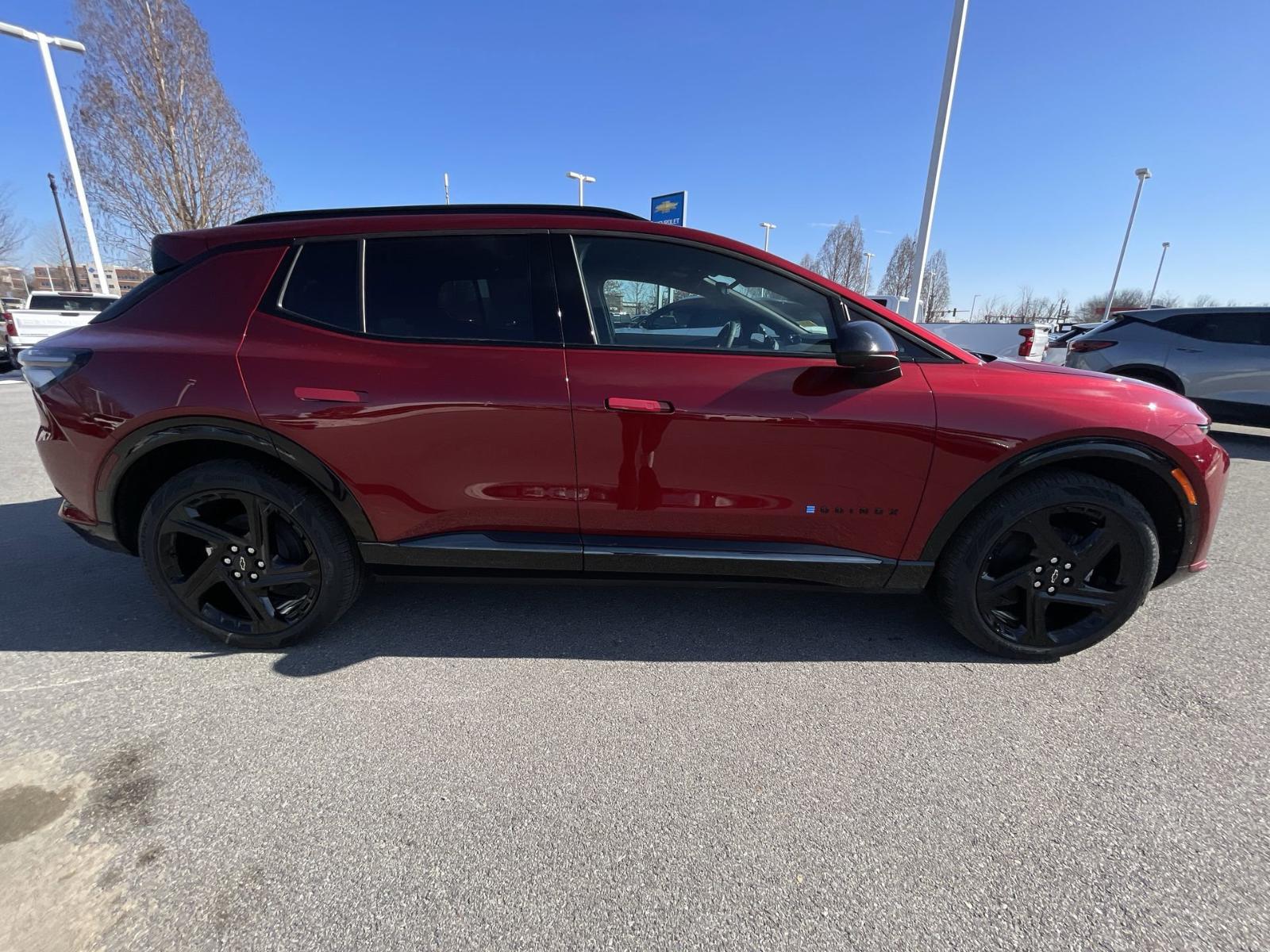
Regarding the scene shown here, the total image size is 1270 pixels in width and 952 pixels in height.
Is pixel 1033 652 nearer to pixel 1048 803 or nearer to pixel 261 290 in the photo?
pixel 1048 803

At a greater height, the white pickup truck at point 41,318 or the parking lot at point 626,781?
the white pickup truck at point 41,318

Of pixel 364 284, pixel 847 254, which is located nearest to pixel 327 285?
pixel 364 284

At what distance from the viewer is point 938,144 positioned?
32.8 ft

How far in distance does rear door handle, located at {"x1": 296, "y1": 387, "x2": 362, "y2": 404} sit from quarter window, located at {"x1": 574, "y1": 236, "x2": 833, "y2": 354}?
990 mm

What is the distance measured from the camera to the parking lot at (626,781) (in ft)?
4.78

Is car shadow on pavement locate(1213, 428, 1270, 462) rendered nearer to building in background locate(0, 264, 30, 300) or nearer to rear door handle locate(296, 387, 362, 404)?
rear door handle locate(296, 387, 362, 404)

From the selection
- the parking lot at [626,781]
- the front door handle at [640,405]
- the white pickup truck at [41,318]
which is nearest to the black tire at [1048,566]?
the parking lot at [626,781]

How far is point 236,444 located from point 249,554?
1.55 feet

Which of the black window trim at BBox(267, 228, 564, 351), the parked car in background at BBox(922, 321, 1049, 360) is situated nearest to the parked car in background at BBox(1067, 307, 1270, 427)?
the parked car in background at BBox(922, 321, 1049, 360)

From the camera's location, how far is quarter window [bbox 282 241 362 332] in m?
2.34

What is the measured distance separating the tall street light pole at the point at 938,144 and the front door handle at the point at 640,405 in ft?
31.8

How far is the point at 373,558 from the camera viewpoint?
2.49 meters

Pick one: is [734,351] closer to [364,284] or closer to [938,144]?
[364,284]

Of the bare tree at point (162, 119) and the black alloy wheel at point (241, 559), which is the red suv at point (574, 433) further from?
the bare tree at point (162, 119)
